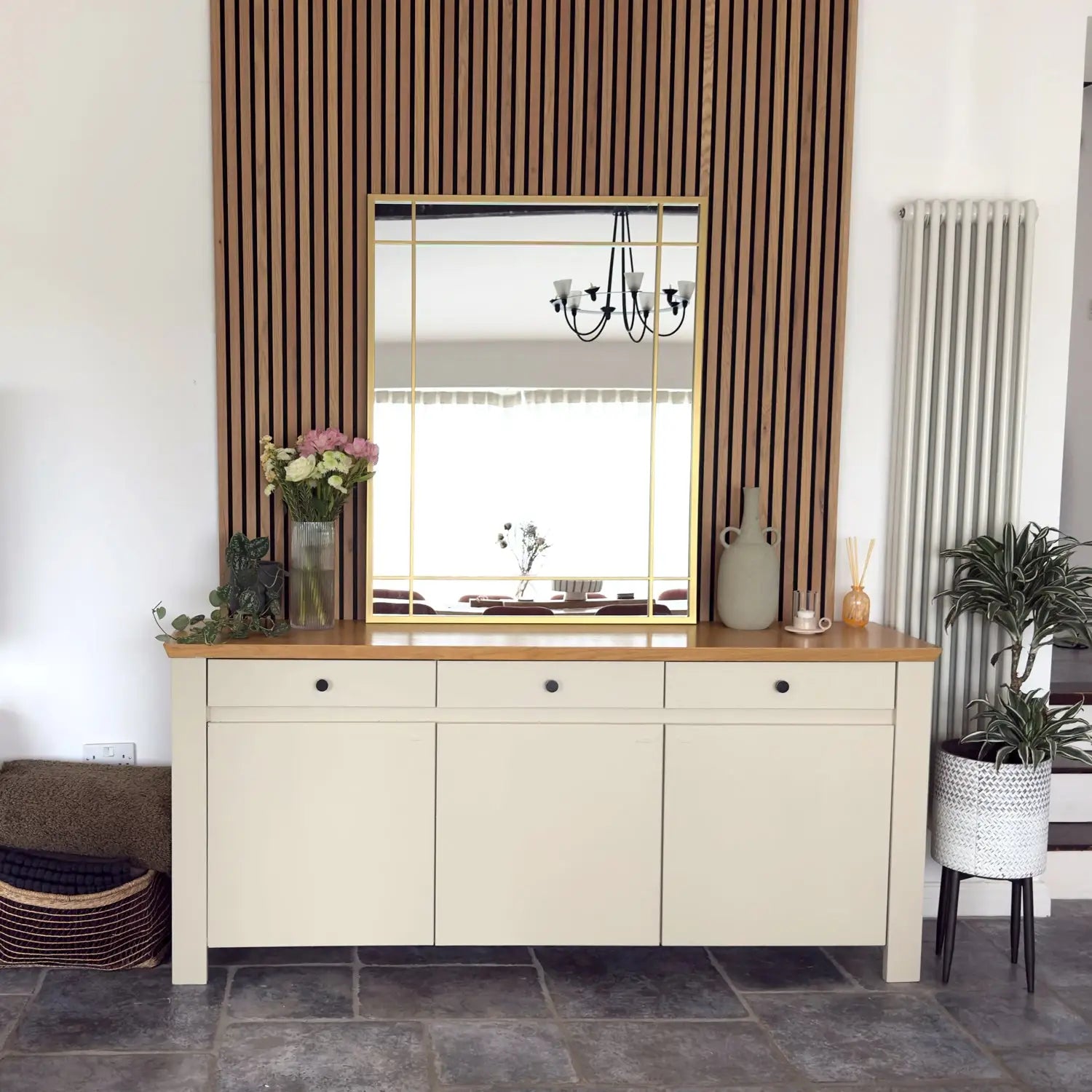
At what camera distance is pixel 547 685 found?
9.57 ft

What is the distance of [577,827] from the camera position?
2.95m

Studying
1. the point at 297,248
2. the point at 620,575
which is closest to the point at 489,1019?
the point at 620,575

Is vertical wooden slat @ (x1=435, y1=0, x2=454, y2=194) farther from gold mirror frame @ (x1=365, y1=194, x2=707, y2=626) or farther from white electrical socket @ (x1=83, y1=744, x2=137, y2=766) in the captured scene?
white electrical socket @ (x1=83, y1=744, x2=137, y2=766)

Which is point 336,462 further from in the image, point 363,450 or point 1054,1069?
point 1054,1069

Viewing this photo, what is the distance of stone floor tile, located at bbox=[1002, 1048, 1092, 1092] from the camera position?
253cm

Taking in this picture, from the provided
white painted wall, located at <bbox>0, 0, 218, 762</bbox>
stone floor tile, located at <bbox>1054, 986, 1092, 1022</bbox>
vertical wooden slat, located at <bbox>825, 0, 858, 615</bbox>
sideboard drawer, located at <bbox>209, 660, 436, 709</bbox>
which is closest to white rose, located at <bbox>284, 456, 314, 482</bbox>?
white painted wall, located at <bbox>0, 0, 218, 762</bbox>

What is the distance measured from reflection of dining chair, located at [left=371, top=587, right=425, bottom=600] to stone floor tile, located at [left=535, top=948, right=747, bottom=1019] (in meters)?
1.13

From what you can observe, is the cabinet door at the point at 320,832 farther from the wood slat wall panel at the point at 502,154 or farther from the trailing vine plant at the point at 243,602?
the wood slat wall panel at the point at 502,154

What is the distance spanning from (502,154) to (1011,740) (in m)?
2.29

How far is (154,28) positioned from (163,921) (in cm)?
263

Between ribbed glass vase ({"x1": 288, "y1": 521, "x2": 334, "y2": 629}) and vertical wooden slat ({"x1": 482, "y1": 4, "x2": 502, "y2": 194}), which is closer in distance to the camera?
ribbed glass vase ({"x1": 288, "y1": 521, "x2": 334, "y2": 629})

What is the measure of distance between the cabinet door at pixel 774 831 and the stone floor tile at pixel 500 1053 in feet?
1.59

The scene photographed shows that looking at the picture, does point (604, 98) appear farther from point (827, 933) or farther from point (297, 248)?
point (827, 933)

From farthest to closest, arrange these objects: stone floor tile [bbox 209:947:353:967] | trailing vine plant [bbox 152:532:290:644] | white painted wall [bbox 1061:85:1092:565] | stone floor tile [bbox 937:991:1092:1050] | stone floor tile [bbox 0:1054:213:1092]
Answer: white painted wall [bbox 1061:85:1092:565], stone floor tile [bbox 209:947:353:967], trailing vine plant [bbox 152:532:290:644], stone floor tile [bbox 937:991:1092:1050], stone floor tile [bbox 0:1054:213:1092]
